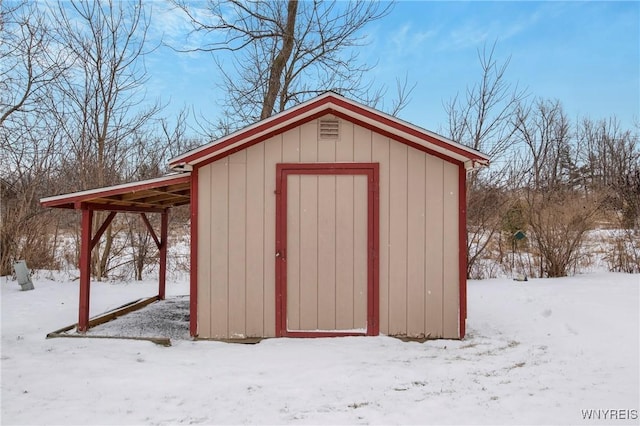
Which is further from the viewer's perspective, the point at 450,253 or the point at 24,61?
the point at 24,61

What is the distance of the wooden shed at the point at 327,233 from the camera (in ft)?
16.5

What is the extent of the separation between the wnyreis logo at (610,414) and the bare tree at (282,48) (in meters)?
9.12

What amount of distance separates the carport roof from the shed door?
4.50 ft

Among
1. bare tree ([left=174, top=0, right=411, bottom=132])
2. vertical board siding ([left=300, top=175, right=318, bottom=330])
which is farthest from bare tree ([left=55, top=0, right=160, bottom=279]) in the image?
vertical board siding ([left=300, top=175, right=318, bottom=330])

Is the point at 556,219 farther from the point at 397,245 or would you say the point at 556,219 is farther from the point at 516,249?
the point at 397,245

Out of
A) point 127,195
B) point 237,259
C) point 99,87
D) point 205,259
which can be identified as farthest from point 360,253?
point 99,87

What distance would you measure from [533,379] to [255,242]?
3.14 meters

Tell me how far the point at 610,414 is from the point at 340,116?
3.73 metres

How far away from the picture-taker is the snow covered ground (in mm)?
3018

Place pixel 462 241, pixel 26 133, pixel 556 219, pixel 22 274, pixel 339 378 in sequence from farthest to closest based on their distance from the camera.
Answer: pixel 556 219, pixel 26 133, pixel 22 274, pixel 462 241, pixel 339 378

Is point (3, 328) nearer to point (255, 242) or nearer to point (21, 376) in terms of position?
point (21, 376)

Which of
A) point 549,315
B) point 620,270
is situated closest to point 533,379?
point 549,315

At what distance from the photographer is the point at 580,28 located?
9695mm

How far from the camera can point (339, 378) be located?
3771mm
